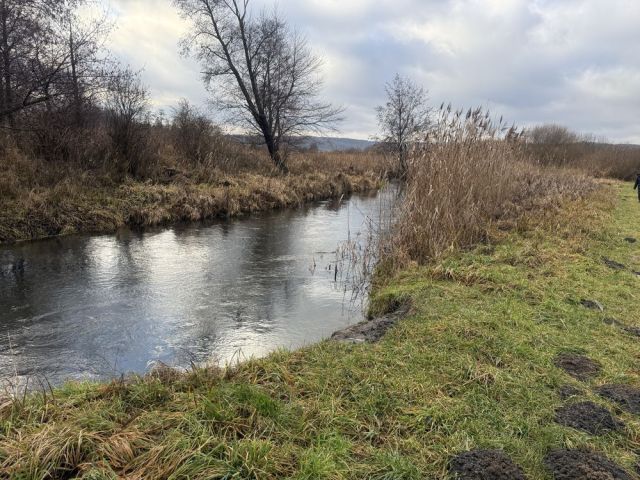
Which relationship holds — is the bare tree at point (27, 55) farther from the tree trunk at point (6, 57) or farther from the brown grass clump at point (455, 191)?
the brown grass clump at point (455, 191)

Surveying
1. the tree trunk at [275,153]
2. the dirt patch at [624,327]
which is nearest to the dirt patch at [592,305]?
the dirt patch at [624,327]

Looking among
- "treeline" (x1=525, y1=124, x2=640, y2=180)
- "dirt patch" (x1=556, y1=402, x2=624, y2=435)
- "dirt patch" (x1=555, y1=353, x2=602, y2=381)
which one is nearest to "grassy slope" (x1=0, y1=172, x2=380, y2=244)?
"dirt patch" (x1=555, y1=353, x2=602, y2=381)

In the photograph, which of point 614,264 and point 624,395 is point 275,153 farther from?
point 624,395

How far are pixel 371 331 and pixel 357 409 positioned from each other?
5.44ft

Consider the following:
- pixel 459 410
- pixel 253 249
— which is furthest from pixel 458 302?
pixel 253 249

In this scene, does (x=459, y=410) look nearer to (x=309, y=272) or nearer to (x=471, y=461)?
(x=471, y=461)

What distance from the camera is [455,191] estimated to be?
777cm

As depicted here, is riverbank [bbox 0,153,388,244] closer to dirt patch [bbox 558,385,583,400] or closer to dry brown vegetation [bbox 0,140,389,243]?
dry brown vegetation [bbox 0,140,389,243]

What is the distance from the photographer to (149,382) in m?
3.14

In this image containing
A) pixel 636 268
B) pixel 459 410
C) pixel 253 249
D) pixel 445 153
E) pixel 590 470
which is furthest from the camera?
pixel 253 249

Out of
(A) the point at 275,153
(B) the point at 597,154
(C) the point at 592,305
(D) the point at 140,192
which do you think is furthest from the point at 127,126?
(B) the point at 597,154

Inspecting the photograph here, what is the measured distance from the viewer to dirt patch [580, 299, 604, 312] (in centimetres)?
485

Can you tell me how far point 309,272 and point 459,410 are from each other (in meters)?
5.37

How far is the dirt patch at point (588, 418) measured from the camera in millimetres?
2744
